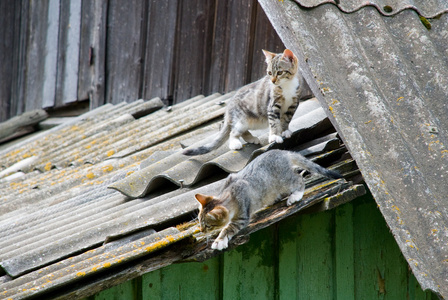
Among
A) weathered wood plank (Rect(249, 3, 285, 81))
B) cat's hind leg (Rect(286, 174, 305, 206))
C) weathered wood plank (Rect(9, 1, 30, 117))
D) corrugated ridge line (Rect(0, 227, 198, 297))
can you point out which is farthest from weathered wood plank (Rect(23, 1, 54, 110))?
corrugated ridge line (Rect(0, 227, 198, 297))

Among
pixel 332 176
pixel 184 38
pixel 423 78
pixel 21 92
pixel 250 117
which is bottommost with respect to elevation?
pixel 332 176

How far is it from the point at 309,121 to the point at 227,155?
0.66 m

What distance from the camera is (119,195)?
4.00 meters

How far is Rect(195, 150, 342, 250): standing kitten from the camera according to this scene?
3193mm

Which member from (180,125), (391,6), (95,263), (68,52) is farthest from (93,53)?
(95,263)

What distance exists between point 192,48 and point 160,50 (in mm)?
638

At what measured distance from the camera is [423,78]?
10.8ft

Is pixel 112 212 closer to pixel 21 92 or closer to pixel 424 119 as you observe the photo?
pixel 424 119

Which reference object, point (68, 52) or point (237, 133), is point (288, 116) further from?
point (68, 52)

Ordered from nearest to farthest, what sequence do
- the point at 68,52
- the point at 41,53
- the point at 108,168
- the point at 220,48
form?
1. the point at 108,168
2. the point at 220,48
3. the point at 68,52
4. the point at 41,53

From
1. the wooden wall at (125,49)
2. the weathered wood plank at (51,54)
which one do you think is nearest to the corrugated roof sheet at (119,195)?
the wooden wall at (125,49)

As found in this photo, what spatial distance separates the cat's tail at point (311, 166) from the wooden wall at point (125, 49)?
212 cm

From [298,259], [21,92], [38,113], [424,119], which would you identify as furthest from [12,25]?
[424,119]

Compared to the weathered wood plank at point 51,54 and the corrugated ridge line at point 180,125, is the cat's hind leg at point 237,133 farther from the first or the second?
the weathered wood plank at point 51,54
